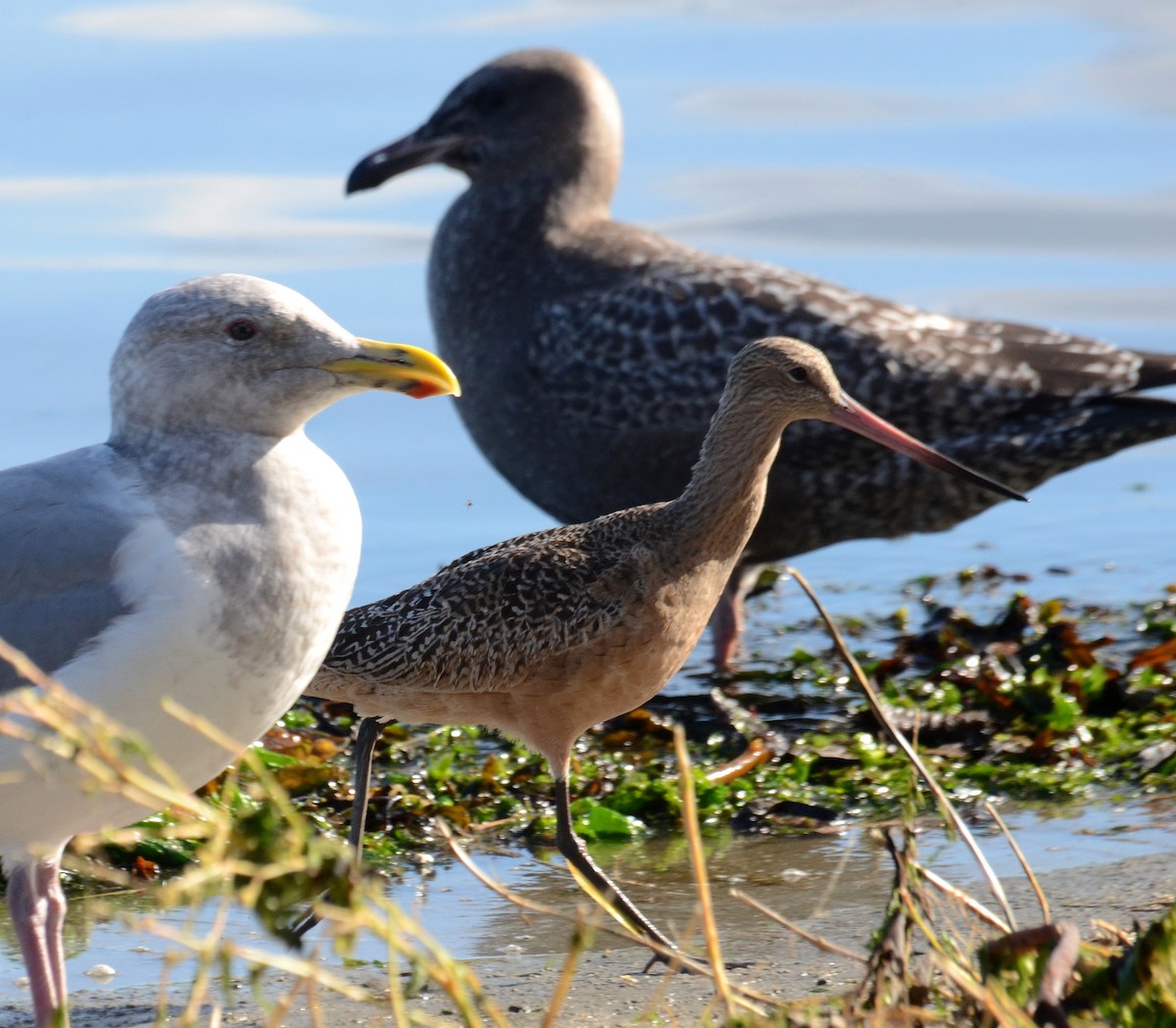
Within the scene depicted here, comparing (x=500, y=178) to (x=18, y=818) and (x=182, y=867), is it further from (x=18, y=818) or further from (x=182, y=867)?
(x=18, y=818)

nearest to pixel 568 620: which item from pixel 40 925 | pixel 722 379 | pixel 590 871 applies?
pixel 590 871

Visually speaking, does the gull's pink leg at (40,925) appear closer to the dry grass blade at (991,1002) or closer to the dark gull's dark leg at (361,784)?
the dark gull's dark leg at (361,784)

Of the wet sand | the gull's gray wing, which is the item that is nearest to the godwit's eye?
the gull's gray wing

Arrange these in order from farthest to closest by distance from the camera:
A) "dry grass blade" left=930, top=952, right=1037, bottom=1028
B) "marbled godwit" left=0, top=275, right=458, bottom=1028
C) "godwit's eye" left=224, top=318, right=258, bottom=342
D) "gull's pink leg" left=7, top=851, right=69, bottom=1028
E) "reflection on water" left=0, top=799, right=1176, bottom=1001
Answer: "reflection on water" left=0, top=799, right=1176, bottom=1001 < "gull's pink leg" left=7, top=851, right=69, bottom=1028 < "godwit's eye" left=224, top=318, right=258, bottom=342 < "marbled godwit" left=0, top=275, right=458, bottom=1028 < "dry grass blade" left=930, top=952, right=1037, bottom=1028

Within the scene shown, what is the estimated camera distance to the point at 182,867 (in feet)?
18.2

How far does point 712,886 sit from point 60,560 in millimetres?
2171

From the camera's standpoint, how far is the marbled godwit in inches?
152

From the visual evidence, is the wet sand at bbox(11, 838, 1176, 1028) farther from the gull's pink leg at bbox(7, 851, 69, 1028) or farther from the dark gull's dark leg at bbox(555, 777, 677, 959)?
the gull's pink leg at bbox(7, 851, 69, 1028)

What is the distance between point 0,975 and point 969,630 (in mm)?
4114

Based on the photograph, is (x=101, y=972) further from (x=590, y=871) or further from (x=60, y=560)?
(x=60, y=560)

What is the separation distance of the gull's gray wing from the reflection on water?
1.11 m

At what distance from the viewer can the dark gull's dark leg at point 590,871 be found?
4.87 metres

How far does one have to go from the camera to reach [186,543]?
392 cm

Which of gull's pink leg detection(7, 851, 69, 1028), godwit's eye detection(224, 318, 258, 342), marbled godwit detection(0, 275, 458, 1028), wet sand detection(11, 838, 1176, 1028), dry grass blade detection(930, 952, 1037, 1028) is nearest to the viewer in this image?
dry grass blade detection(930, 952, 1037, 1028)
